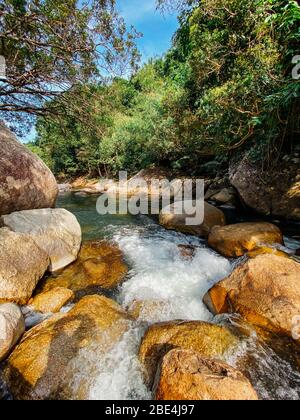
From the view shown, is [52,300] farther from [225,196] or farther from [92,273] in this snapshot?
[225,196]

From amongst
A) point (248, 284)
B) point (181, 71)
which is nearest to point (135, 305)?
point (248, 284)

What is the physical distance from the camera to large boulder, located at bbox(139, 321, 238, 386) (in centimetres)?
212

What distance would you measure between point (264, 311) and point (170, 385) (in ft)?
4.99

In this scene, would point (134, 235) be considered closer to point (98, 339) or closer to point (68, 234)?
point (68, 234)

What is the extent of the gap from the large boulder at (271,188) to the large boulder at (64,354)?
16.2 ft

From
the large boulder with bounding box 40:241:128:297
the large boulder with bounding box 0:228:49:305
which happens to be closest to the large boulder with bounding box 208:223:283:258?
the large boulder with bounding box 40:241:128:297

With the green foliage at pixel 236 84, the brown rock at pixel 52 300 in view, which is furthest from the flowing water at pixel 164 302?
the green foliage at pixel 236 84

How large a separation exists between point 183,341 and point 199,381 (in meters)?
0.62

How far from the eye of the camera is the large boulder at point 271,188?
536 cm

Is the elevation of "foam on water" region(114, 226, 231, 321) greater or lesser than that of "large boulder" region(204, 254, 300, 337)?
lesser

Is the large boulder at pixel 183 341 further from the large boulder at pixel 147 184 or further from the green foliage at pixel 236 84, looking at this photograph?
the large boulder at pixel 147 184

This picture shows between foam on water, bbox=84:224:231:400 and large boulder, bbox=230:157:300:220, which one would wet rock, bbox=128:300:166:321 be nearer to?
foam on water, bbox=84:224:231:400

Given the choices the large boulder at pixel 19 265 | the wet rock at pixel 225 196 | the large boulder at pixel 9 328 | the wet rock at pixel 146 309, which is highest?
the wet rock at pixel 225 196

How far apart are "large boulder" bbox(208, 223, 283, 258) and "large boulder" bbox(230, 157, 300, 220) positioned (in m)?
1.37
